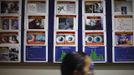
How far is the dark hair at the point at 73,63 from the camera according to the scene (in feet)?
2.87

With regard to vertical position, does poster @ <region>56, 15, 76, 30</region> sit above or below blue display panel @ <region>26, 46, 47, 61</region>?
above

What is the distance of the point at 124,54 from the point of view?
8.43ft

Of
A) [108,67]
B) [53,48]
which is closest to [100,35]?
[108,67]

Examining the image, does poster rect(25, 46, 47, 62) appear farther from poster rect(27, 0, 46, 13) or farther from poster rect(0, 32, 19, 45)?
poster rect(27, 0, 46, 13)

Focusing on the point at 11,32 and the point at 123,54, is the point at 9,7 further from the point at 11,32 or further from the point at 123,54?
the point at 123,54

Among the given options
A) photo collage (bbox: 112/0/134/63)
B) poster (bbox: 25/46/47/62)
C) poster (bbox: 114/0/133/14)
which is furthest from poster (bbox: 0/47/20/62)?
poster (bbox: 114/0/133/14)

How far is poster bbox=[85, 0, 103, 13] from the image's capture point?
8.46ft

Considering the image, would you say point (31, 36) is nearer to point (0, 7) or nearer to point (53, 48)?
point (53, 48)

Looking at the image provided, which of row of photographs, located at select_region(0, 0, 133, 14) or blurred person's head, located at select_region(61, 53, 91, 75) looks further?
row of photographs, located at select_region(0, 0, 133, 14)

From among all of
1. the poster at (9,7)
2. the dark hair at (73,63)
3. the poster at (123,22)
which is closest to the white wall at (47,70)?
the poster at (123,22)

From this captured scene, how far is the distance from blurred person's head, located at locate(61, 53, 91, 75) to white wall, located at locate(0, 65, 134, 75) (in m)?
1.70

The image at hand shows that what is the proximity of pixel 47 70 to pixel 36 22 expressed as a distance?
1.64ft

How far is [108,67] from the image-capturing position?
2.57 metres

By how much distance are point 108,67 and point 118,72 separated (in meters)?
0.11
